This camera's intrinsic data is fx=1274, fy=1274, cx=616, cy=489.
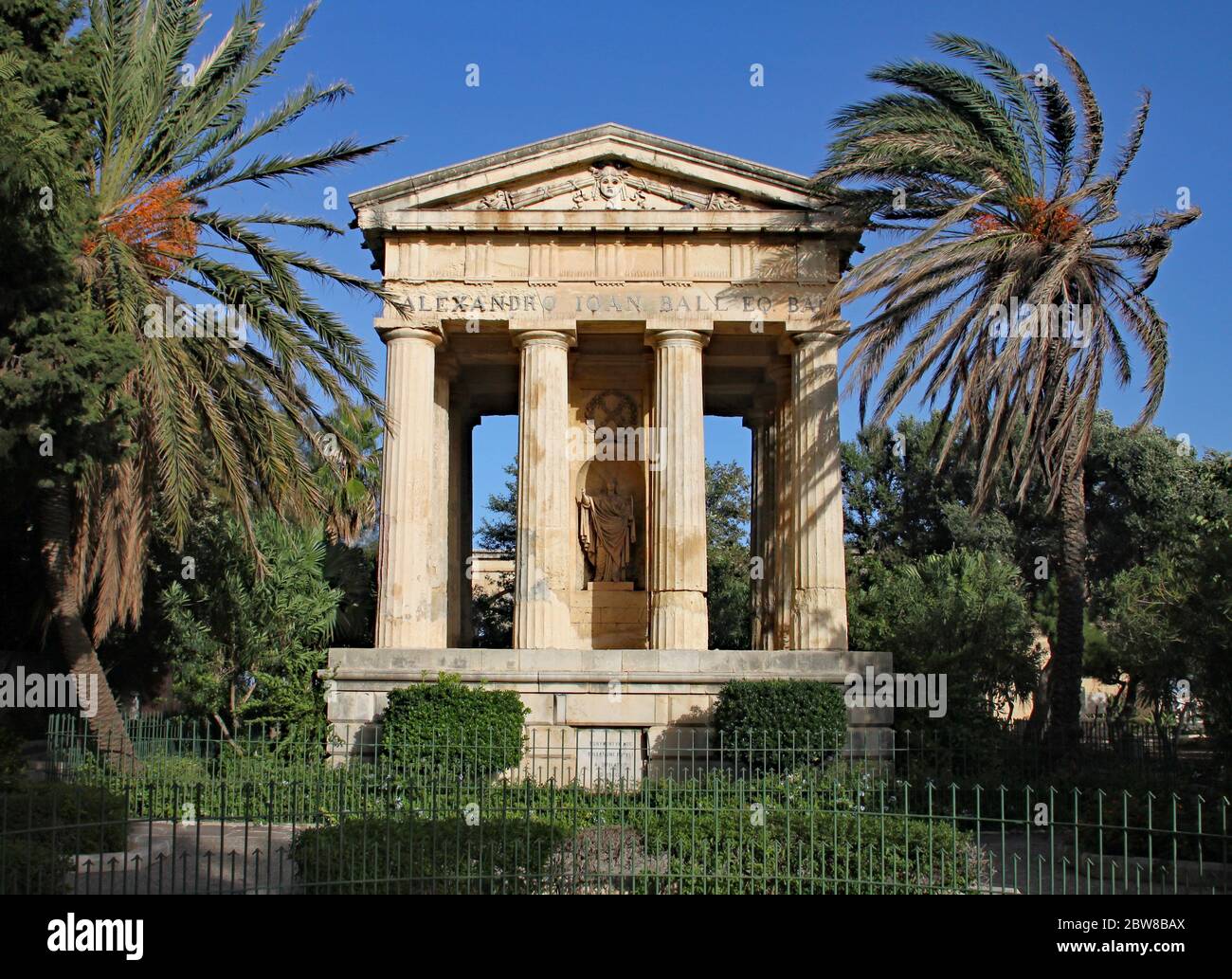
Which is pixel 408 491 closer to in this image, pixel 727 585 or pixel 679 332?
pixel 679 332

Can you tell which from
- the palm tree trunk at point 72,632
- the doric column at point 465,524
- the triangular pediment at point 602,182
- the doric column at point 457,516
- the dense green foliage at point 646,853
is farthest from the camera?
the doric column at point 465,524

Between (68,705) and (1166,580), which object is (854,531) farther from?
(68,705)

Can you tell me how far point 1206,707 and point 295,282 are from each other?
12.8 metres

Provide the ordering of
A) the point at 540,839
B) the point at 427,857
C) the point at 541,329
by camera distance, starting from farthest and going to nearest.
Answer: the point at 541,329
the point at 540,839
the point at 427,857

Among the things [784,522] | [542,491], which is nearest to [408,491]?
[542,491]

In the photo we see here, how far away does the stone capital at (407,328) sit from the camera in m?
21.6

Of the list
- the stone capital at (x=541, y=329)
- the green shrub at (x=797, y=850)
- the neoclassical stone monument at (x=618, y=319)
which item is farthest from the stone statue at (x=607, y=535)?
the green shrub at (x=797, y=850)

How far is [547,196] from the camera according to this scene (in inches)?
866

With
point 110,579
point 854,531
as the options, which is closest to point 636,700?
point 110,579

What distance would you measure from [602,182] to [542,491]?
5.48 m

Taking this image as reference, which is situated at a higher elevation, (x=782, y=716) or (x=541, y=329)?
(x=541, y=329)

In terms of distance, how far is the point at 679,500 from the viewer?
21297 millimetres

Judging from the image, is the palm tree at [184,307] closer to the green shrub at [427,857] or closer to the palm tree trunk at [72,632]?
the palm tree trunk at [72,632]

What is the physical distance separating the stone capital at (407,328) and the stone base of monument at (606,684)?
18.6 ft
